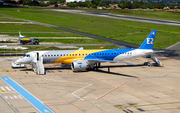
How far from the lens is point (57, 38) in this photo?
107 meters

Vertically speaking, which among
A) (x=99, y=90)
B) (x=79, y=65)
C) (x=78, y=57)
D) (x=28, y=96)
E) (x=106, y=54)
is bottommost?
(x=99, y=90)

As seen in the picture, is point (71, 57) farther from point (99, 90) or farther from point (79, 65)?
point (99, 90)

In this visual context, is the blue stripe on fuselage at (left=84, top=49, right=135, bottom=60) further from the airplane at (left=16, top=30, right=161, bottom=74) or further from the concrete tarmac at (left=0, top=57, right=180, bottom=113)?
the concrete tarmac at (left=0, top=57, right=180, bottom=113)

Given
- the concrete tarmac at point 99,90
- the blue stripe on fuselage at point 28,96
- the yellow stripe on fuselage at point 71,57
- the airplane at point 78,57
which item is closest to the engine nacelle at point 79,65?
the airplane at point 78,57

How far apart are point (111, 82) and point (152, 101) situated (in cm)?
1151

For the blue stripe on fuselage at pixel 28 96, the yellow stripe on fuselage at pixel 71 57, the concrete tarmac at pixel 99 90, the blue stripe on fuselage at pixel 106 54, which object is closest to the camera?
the blue stripe on fuselage at pixel 28 96

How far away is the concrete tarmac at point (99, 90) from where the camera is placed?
119ft

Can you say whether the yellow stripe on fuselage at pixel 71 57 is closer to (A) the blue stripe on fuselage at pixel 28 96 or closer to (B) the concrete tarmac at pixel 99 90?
(B) the concrete tarmac at pixel 99 90

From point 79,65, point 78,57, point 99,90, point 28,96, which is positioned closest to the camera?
point 28,96

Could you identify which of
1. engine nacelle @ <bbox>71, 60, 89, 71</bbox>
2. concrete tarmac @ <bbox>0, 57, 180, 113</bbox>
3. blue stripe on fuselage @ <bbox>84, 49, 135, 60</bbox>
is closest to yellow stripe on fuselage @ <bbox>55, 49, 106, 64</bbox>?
blue stripe on fuselage @ <bbox>84, 49, 135, 60</bbox>

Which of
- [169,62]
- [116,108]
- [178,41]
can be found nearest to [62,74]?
[116,108]

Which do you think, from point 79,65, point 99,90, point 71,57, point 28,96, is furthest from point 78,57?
point 28,96

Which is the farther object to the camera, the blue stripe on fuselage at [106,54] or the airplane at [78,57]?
the blue stripe on fuselage at [106,54]

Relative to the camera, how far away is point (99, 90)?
43.9m
